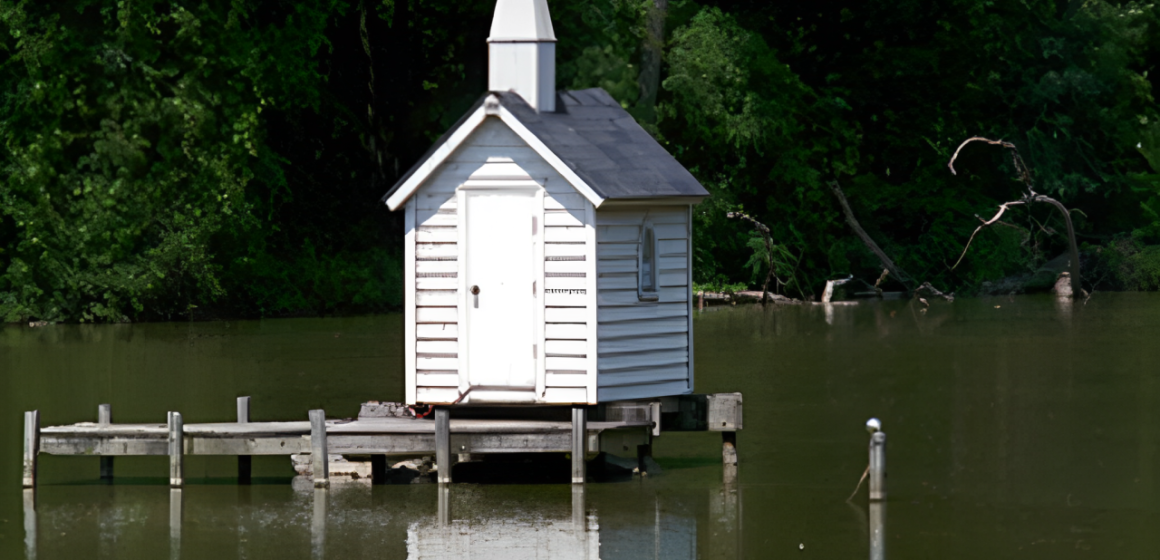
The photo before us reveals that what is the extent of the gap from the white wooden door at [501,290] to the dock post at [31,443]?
4700mm

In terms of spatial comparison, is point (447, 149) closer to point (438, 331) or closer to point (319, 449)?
point (438, 331)

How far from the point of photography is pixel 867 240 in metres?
49.9

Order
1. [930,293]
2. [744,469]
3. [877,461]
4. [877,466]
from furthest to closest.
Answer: [930,293] < [744,469] < [877,466] < [877,461]

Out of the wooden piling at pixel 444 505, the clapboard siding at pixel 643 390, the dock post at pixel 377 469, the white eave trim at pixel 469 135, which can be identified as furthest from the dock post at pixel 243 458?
the clapboard siding at pixel 643 390

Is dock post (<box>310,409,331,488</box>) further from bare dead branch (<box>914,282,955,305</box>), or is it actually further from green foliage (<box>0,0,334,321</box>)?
bare dead branch (<box>914,282,955,305</box>)

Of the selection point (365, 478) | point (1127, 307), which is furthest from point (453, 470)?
point (1127, 307)

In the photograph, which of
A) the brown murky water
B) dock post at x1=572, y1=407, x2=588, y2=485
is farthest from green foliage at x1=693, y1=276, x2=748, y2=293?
dock post at x1=572, y1=407, x2=588, y2=485

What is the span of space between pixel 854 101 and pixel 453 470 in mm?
35957

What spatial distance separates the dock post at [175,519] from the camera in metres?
16.0

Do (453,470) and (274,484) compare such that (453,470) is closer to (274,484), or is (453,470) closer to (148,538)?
(274,484)

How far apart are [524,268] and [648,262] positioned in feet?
4.88

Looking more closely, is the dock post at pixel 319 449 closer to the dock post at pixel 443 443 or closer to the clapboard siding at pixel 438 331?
the dock post at pixel 443 443

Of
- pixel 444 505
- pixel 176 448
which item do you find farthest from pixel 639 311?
pixel 176 448

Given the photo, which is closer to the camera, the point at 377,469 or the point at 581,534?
the point at 581,534
